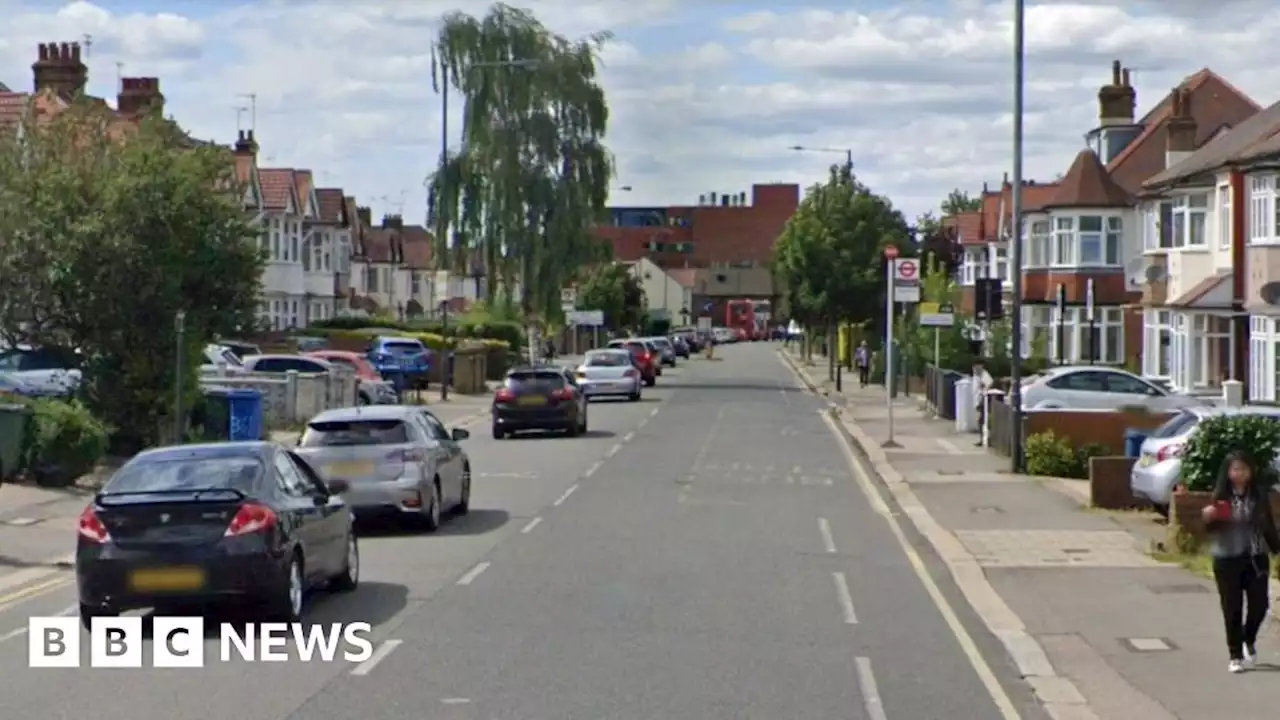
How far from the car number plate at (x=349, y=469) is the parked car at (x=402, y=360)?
3301 centimetres

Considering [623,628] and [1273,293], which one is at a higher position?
[1273,293]

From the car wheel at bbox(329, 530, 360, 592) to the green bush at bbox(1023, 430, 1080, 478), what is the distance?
15.6 m

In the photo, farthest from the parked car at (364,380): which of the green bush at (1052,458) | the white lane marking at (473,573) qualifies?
the white lane marking at (473,573)

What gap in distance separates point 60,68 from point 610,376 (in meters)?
19.0

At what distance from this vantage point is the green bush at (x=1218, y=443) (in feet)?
62.0

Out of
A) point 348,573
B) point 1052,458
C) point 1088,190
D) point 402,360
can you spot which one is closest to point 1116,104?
point 1088,190

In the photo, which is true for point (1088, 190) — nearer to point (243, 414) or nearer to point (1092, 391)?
point (1092, 391)

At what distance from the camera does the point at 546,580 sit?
17562 mm

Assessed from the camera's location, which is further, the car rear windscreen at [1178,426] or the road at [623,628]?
the car rear windscreen at [1178,426]

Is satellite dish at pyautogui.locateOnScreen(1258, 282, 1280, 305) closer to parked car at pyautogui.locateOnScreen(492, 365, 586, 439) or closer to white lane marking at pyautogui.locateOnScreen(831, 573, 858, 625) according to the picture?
parked car at pyautogui.locateOnScreen(492, 365, 586, 439)

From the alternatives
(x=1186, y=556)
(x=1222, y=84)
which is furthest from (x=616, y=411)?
(x=1186, y=556)

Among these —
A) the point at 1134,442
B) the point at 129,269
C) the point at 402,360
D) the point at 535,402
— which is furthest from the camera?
the point at 402,360

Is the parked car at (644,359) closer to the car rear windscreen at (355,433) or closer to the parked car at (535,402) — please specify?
the parked car at (535,402)

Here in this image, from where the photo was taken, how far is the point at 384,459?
844 inches
